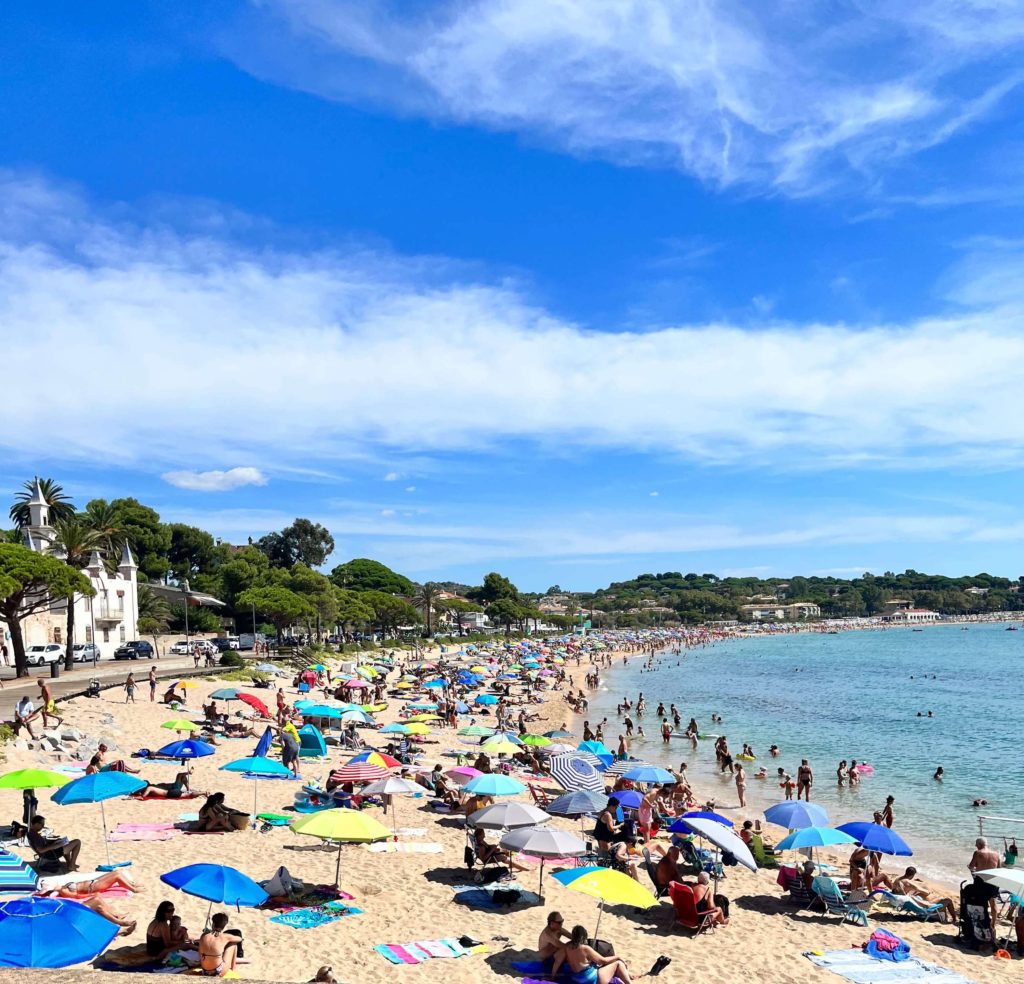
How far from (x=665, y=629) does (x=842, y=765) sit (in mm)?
132601

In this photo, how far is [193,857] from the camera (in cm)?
1148

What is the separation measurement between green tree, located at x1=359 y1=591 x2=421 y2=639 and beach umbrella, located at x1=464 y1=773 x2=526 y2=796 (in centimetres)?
6071

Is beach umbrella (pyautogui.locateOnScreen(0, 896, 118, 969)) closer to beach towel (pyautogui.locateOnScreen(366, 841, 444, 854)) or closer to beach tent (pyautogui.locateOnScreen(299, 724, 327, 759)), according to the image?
beach towel (pyautogui.locateOnScreen(366, 841, 444, 854))

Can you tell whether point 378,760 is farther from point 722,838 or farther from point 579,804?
point 722,838

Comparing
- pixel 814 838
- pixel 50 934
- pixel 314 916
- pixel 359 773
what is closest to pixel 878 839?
pixel 814 838

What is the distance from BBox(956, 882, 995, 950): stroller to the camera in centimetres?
1058

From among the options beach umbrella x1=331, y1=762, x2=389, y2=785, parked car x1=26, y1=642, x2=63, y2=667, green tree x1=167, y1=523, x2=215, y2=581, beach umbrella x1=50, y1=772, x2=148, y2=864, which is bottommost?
beach umbrella x1=331, y1=762, x2=389, y2=785

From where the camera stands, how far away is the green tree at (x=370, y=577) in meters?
103

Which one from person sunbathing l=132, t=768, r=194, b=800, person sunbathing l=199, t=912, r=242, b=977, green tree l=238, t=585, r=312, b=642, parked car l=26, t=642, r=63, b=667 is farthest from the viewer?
green tree l=238, t=585, r=312, b=642

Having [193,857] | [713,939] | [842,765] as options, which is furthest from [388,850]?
[842,765]

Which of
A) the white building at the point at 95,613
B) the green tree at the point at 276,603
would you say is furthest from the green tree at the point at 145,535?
the green tree at the point at 276,603

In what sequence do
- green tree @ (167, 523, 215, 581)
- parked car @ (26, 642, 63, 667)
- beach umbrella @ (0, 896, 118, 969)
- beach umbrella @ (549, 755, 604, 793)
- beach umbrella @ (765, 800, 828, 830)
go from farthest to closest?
1. green tree @ (167, 523, 215, 581)
2. parked car @ (26, 642, 63, 667)
3. beach umbrella @ (549, 755, 604, 793)
4. beach umbrella @ (765, 800, 828, 830)
5. beach umbrella @ (0, 896, 118, 969)

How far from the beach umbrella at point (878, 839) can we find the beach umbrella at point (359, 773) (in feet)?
23.9

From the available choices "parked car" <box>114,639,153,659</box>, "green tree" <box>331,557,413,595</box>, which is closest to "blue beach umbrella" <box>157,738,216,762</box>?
"parked car" <box>114,639,153,659</box>
